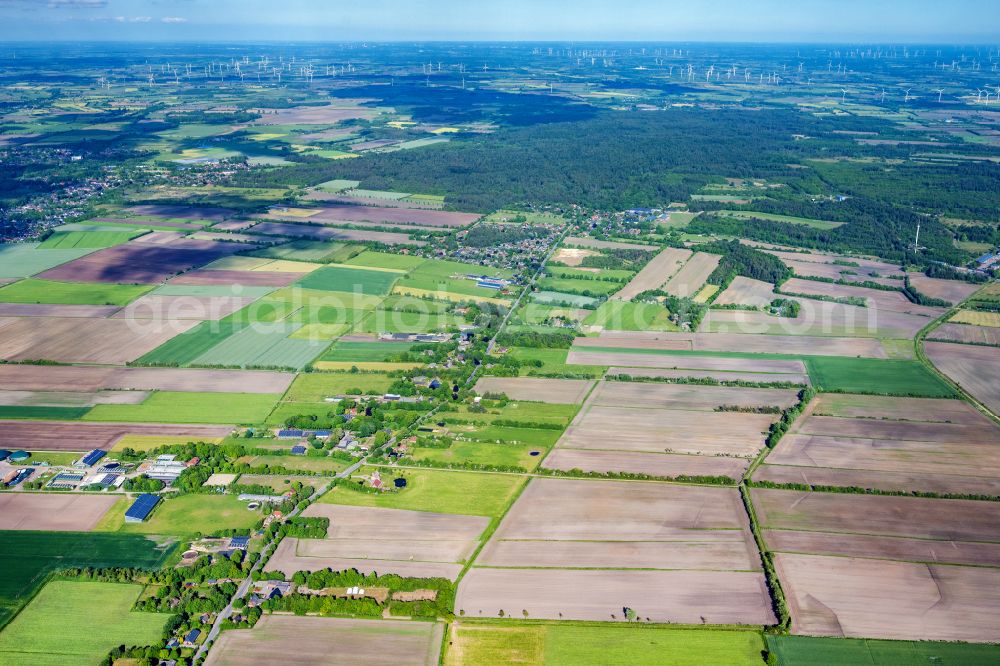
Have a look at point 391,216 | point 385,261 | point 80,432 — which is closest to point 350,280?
point 385,261

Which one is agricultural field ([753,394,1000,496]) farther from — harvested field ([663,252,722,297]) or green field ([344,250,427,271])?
green field ([344,250,427,271])

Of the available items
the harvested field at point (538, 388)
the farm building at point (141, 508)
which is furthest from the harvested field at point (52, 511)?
the harvested field at point (538, 388)

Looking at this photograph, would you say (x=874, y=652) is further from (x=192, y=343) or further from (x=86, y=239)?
(x=86, y=239)

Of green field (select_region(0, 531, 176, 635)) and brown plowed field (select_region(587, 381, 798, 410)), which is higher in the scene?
brown plowed field (select_region(587, 381, 798, 410))

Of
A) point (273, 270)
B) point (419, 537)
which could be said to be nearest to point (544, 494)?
point (419, 537)

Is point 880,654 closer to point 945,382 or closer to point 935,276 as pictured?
point 945,382

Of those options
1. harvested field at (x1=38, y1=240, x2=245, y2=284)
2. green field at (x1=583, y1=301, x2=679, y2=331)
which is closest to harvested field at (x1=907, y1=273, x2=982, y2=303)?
green field at (x1=583, y1=301, x2=679, y2=331)
